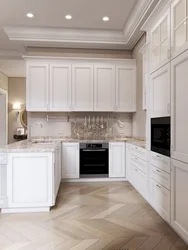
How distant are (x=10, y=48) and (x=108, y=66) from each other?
2373 mm

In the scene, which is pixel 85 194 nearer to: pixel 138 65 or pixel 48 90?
pixel 48 90

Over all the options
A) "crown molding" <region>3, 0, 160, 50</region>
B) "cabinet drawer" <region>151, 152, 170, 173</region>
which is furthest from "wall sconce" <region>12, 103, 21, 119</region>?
"cabinet drawer" <region>151, 152, 170, 173</region>

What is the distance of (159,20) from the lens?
2.74 meters

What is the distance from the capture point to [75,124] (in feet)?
16.8

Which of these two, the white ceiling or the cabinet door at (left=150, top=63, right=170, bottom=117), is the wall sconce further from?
the cabinet door at (left=150, top=63, right=170, bottom=117)

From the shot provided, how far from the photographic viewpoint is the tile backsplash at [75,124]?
5.09 metres

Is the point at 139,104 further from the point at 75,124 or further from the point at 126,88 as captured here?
the point at 75,124

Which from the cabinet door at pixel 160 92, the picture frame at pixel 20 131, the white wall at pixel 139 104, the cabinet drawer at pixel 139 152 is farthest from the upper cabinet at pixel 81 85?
the picture frame at pixel 20 131

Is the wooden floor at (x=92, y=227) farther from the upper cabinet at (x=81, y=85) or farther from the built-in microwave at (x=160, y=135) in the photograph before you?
the upper cabinet at (x=81, y=85)

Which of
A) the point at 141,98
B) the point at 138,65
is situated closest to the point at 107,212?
the point at 141,98

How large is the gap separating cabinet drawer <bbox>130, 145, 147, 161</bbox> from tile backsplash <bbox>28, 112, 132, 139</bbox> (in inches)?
46.4

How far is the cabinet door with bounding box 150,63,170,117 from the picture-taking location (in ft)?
8.27

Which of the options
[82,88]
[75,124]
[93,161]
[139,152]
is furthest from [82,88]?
[139,152]

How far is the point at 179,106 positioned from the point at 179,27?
0.80 m
